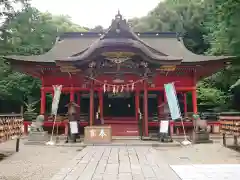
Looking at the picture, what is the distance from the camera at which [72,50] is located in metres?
19.3

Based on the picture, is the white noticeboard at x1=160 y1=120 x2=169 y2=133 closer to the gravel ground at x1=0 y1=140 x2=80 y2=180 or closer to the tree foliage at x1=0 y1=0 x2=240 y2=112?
the gravel ground at x1=0 y1=140 x2=80 y2=180

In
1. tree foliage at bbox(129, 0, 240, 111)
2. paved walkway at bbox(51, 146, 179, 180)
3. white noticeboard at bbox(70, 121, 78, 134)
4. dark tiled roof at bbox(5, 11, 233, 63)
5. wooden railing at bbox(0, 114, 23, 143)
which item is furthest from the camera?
tree foliage at bbox(129, 0, 240, 111)

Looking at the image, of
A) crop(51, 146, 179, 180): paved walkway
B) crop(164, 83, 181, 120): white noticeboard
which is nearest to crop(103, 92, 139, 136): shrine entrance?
crop(164, 83, 181, 120): white noticeboard

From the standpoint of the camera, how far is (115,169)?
670 centimetres

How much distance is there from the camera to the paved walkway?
5.89 metres

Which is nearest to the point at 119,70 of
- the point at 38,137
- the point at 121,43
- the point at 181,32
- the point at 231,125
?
the point at 121,43

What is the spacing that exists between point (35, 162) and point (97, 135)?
4250 mm

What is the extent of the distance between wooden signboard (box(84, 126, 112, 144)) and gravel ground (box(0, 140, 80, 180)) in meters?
1.01

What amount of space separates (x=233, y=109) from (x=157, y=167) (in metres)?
18.9

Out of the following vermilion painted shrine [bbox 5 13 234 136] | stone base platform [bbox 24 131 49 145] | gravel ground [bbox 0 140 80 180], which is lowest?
gravel ground [bbox 0 140 80 180]

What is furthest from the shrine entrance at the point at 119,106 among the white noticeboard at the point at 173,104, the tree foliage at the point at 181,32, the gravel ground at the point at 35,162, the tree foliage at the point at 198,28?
the tree foliage at the point at 198,28

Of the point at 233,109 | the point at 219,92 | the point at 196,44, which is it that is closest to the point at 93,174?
the point at 219,92

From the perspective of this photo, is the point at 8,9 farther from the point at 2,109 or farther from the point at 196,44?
the point at 196,44

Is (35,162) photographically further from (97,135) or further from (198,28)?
(198,28)
